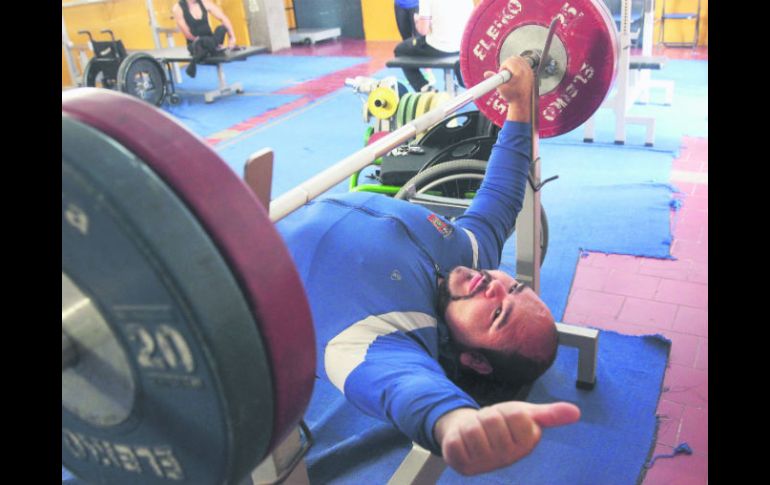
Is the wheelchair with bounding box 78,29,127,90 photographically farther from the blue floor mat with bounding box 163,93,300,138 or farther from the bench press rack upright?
the bench press rack upright

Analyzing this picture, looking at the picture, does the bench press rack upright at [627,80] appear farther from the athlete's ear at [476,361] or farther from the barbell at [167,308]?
the barbell at [167,308]

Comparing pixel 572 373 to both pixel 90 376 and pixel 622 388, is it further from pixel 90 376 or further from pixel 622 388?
pixel 90 376

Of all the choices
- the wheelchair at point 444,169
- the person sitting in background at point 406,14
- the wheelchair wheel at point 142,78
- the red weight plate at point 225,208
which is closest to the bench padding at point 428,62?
the person sitting in background at point 406,14

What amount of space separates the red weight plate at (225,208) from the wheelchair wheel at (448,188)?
57.8 inches

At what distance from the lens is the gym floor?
5.50 feet

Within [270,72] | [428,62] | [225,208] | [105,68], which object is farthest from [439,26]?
[225,208]

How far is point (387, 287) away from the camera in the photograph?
121 cm

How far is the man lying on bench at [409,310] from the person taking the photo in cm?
97

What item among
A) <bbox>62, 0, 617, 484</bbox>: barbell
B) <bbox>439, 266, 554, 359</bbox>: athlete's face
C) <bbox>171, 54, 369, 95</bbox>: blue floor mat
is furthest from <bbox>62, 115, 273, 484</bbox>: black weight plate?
<bbox>171, 54, 369, 95</bbox>: blue floor mat

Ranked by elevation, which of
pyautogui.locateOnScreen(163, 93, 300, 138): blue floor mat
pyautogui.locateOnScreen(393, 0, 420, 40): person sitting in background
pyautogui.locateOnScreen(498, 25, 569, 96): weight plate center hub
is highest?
pyautogui.locateOnScreen(393, 0, 420, 40): person sitting in background

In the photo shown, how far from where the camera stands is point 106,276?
581 millimetres

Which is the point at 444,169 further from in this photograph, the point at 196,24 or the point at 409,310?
the point at 196,24

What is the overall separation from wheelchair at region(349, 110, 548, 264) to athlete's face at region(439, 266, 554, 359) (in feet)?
2.53
